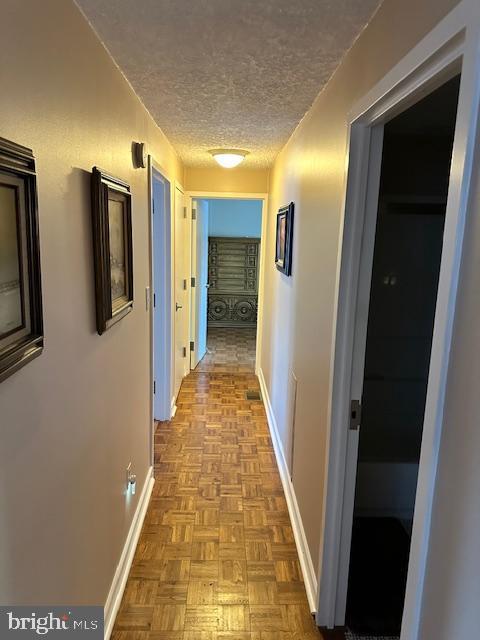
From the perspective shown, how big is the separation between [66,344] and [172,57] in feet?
3.63

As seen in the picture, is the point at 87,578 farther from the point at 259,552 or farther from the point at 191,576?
the point at 259,552

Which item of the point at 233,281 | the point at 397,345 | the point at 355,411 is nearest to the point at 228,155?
the point at 397,345

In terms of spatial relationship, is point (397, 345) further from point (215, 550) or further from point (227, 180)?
point (227, 180)

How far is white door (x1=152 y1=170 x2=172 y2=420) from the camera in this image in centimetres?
317

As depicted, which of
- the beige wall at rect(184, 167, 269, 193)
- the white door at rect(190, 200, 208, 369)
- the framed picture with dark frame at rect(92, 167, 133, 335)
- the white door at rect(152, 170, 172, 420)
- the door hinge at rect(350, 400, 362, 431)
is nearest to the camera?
the framed picture with dark frame at rect(92, 167, 133, 335)

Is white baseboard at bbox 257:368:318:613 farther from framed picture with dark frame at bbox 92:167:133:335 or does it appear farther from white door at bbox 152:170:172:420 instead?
framed picture with dark frame at bbox 92:167:133:335

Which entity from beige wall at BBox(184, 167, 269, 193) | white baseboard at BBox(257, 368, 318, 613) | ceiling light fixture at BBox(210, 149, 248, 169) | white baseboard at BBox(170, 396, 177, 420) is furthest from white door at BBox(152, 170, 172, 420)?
beige wall at BBox(184, 167, 269, 193)

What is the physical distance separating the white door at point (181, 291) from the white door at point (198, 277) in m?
0.19

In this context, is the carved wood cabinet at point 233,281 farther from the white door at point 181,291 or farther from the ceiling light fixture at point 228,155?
the ceiling light fixture at point 228,155

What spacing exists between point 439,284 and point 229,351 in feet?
16.7

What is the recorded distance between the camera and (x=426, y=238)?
7.09 feet

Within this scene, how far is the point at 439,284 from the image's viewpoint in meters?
0.81
